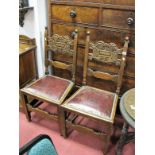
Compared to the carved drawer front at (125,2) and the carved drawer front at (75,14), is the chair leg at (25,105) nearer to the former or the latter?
the carved drawer front at (75,14)

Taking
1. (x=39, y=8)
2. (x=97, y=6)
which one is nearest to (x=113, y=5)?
(x=97, y=6)

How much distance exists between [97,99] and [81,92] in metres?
0.18

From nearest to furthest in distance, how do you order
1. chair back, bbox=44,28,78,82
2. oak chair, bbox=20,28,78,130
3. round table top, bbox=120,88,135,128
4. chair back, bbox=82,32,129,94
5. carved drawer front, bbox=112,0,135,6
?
round table top, bbox=120,88,135,128, carved drawer front, bbox=112,0,135,6, chair back, bbox=82,32,129,94, oak chair, bbox=20,28,78,130, chair back, bbox=44,28,78,82

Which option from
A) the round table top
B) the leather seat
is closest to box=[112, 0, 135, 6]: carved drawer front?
the round table top

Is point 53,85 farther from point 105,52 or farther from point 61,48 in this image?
point 105,52

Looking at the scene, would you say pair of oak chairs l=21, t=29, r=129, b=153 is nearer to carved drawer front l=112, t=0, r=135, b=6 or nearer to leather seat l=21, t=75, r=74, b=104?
leather seat l=21, t=75, r=74, b=104

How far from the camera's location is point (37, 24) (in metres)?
2.06

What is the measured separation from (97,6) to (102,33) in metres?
0.24

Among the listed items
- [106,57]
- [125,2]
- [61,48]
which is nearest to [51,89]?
[61,48]

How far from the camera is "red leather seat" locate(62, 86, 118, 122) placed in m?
1.56

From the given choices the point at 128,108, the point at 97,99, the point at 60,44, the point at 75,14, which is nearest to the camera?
the point at 128,108

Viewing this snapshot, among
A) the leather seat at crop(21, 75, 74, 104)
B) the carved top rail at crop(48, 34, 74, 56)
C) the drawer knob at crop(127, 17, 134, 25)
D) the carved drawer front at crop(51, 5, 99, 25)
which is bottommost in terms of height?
the leather seat at crop(21, 75, 74, 104)

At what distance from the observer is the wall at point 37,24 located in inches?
78.2

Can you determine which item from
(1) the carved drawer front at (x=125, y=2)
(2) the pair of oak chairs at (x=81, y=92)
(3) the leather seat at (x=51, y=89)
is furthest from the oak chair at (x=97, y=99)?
(1) the carved drawer front at (x=125, y=2)
